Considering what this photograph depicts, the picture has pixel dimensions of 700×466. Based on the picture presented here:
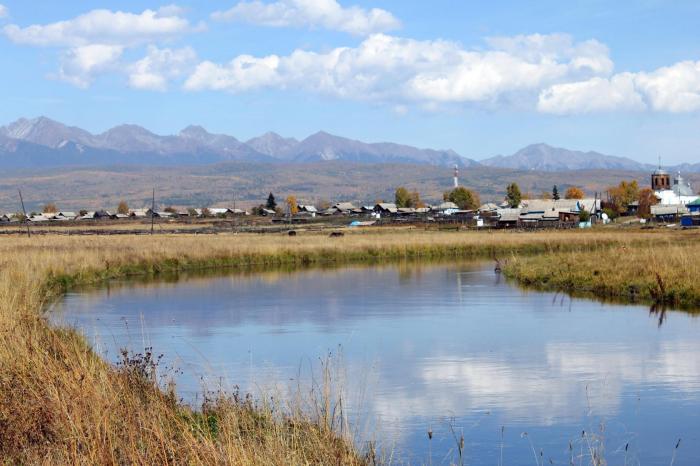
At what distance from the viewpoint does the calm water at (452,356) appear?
12.6 metres

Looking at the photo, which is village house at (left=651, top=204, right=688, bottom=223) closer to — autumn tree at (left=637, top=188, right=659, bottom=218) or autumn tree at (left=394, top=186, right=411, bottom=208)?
Result: autumn tree at (left=637, top=188, right=659, bottom=218)

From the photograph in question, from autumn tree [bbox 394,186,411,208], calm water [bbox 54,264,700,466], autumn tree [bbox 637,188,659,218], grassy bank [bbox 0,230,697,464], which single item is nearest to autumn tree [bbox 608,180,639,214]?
autumn tree [bbox 637,188,659,218]

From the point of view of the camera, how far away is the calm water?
12.6 meters

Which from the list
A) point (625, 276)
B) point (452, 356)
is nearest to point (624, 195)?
point (625, 276)

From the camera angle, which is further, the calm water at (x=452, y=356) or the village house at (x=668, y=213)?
the village house at (x=668, y=213)

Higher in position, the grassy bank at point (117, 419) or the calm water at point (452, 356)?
the grassy bank at point (117, 419)

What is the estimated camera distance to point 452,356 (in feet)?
61.9

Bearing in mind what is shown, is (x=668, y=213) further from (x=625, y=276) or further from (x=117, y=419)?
(x=117, y=419)

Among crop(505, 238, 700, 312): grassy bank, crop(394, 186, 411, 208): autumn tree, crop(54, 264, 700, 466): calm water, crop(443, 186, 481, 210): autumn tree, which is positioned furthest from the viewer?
crop(394, 186, 411, 208): autumn tree

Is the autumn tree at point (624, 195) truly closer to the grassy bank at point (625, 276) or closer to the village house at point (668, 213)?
the village house at point (668, 213)

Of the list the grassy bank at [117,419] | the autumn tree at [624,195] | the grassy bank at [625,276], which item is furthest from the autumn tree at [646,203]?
the grassy bank at [117,419]

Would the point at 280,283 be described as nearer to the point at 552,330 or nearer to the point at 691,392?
the point at 552,330

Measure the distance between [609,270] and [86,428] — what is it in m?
26.6

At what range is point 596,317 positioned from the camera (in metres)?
25.1
